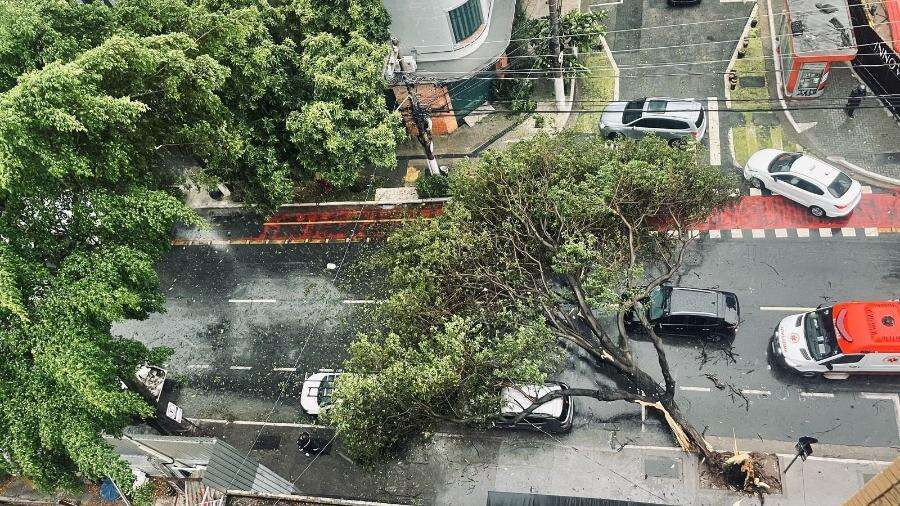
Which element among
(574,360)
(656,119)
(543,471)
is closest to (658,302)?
(574,360)

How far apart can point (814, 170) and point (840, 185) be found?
113 centimetres

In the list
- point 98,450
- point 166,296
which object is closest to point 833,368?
point 98,450

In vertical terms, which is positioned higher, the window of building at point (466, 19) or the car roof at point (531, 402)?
the window of building at point (466, 19)

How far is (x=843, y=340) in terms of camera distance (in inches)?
880

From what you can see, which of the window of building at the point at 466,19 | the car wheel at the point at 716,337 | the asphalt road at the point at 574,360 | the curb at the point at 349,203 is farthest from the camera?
the curb at the point at 349,203

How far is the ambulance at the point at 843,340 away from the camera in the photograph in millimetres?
22094

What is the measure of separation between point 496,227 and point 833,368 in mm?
12914

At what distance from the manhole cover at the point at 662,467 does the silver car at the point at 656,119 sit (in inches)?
558

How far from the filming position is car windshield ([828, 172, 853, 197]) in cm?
2634

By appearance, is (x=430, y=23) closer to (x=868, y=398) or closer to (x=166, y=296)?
(x=166, y=296)

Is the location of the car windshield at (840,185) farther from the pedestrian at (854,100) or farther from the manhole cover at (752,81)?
the manhole cover at (752,81)

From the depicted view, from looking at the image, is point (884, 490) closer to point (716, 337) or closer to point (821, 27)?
point (716, 337)

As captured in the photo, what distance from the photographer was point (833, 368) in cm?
2311

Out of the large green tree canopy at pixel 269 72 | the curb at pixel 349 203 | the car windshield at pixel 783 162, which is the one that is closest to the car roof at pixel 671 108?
the car windshield at pixel 783 162
